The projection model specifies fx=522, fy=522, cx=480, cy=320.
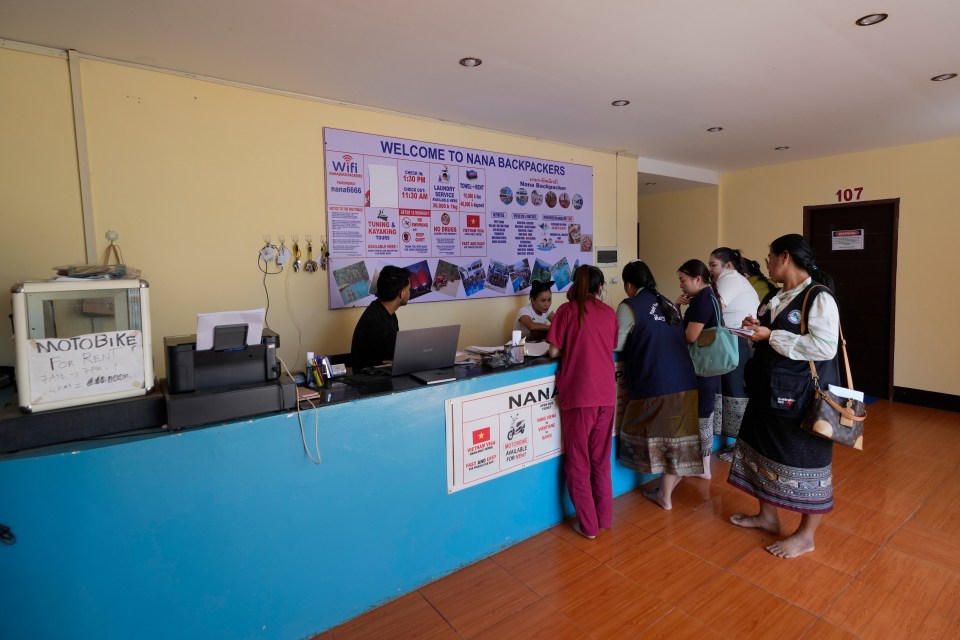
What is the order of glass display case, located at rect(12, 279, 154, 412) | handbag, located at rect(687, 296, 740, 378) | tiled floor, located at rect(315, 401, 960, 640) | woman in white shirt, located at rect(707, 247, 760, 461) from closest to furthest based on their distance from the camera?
1. glass display case, located at rect(12, 279, 154, 412)
2. tiled floor, located at rect(315, 401, 960, 640)
3. handbag, located at rect(687, 296, 740, 378)
4. woman in white shirt, located at rect(707, 247, 760, 461)

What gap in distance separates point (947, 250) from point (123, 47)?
6.58 m

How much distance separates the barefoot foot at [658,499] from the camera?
→ 9.92ft

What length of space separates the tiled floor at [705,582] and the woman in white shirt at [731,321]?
2.15 ft

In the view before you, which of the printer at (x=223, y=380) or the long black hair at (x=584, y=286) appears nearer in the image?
the printer at (x=223, y=380)

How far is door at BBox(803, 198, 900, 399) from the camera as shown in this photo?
5.28 metres

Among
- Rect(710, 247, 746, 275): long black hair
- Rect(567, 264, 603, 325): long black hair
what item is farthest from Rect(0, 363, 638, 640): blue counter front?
Rect(710, 247, 746, 275): long black hair

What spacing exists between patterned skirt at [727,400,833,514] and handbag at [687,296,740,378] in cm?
38

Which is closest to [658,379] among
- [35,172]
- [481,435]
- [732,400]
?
[481,435]

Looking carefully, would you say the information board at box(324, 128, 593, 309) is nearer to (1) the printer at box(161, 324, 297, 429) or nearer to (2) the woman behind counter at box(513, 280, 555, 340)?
(2) the woman behind counter at box(513, 280, 555, 340)

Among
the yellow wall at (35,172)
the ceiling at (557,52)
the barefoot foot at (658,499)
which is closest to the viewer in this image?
the ceiling at (557,52)

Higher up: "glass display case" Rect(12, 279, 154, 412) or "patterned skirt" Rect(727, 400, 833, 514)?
"glass display case" Rect(12, 279, 154, 412)

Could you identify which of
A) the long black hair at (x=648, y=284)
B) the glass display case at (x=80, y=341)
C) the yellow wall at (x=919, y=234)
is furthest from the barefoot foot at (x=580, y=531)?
→ the yellow wall at (x=919, y=234)

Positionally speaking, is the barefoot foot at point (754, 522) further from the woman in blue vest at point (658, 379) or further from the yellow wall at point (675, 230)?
the yellow wall at point (675, 230)

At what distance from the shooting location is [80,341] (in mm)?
1567
